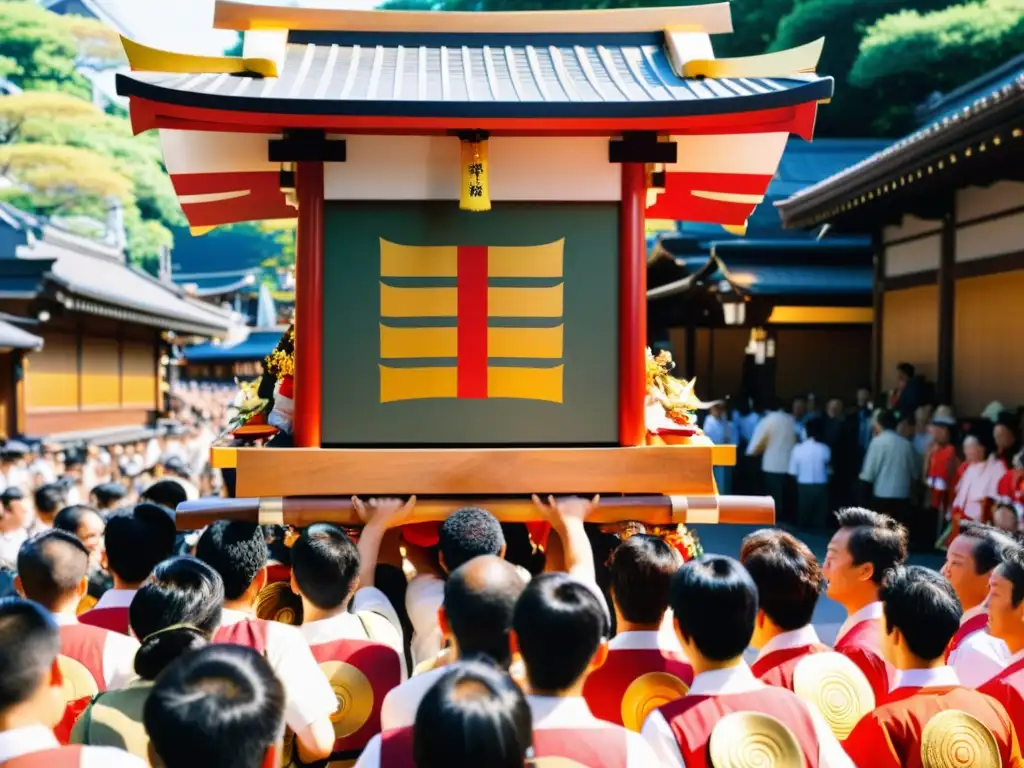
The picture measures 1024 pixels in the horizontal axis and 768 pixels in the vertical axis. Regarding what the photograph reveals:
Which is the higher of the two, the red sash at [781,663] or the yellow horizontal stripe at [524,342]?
the yellow horizontal stripe at [524,342]

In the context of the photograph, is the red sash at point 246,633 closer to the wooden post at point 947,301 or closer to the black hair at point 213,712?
the black hair at point 213,712

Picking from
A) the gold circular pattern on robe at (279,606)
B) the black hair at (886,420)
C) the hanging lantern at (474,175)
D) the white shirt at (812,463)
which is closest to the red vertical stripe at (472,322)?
the hanging lantern at (474,175)

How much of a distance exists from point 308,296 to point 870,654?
2750 millimetres

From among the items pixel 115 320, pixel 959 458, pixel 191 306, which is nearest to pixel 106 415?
pixel 115 320

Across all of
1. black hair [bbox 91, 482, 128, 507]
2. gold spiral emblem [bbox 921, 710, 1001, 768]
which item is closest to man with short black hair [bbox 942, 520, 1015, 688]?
gold spiral emblem [bbox 921, 710, 1001, 768]

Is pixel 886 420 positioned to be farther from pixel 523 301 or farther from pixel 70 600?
pixel 70 600

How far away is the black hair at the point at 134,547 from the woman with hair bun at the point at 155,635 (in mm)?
944

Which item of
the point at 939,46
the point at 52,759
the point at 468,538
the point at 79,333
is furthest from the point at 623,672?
the point at 939,46

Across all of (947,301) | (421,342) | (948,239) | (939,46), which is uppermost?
(939,46)

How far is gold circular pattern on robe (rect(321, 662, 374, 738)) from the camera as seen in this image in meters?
3.16

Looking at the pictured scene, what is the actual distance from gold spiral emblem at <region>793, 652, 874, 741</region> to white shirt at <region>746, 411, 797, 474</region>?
1092 centimetres

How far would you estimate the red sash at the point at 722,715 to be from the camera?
2.42m

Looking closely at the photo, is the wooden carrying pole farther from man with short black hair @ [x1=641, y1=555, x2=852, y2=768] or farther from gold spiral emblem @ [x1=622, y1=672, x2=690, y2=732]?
man with short black hair @ [x1=641, y1=555, x2=852, y2=768]

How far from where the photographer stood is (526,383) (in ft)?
14.3
